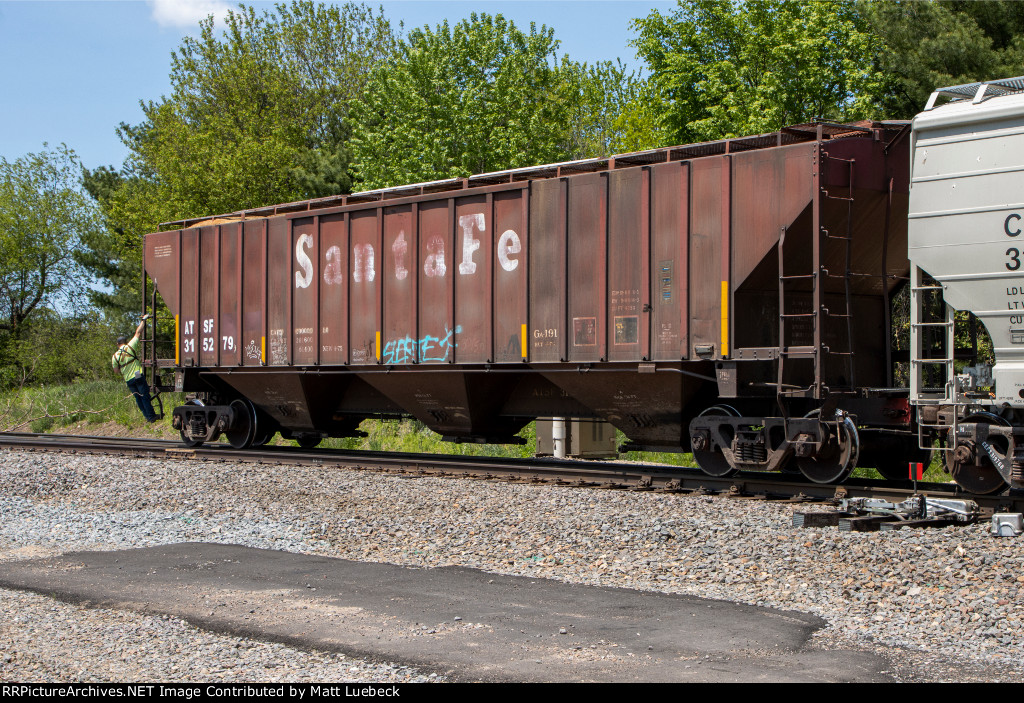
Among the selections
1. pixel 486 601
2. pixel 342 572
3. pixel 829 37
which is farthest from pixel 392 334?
pixel 829 37

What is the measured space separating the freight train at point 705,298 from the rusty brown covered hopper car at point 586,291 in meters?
0.03

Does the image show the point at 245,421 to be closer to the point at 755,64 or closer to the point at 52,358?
the point at 755,64

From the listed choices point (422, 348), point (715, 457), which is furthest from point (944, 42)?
point (422, 348)

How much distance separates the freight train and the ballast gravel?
1.54 m

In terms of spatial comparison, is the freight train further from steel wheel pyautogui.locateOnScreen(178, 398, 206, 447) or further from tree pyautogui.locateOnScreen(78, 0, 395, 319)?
tree pyautogui.locateOnScreen(78, 0, 395, 319)

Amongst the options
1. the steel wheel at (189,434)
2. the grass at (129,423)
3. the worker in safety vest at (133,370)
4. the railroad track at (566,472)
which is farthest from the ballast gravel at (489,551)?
the grass at (129,423)

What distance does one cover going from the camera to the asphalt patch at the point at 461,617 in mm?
5035

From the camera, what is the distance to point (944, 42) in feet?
71.8

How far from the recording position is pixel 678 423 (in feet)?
39.7

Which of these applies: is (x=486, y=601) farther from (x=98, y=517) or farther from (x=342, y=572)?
(x=98, y=517)

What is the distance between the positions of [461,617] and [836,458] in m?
5.90

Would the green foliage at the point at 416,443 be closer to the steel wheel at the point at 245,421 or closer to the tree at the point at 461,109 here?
the steel wheel at the point at 245,421
